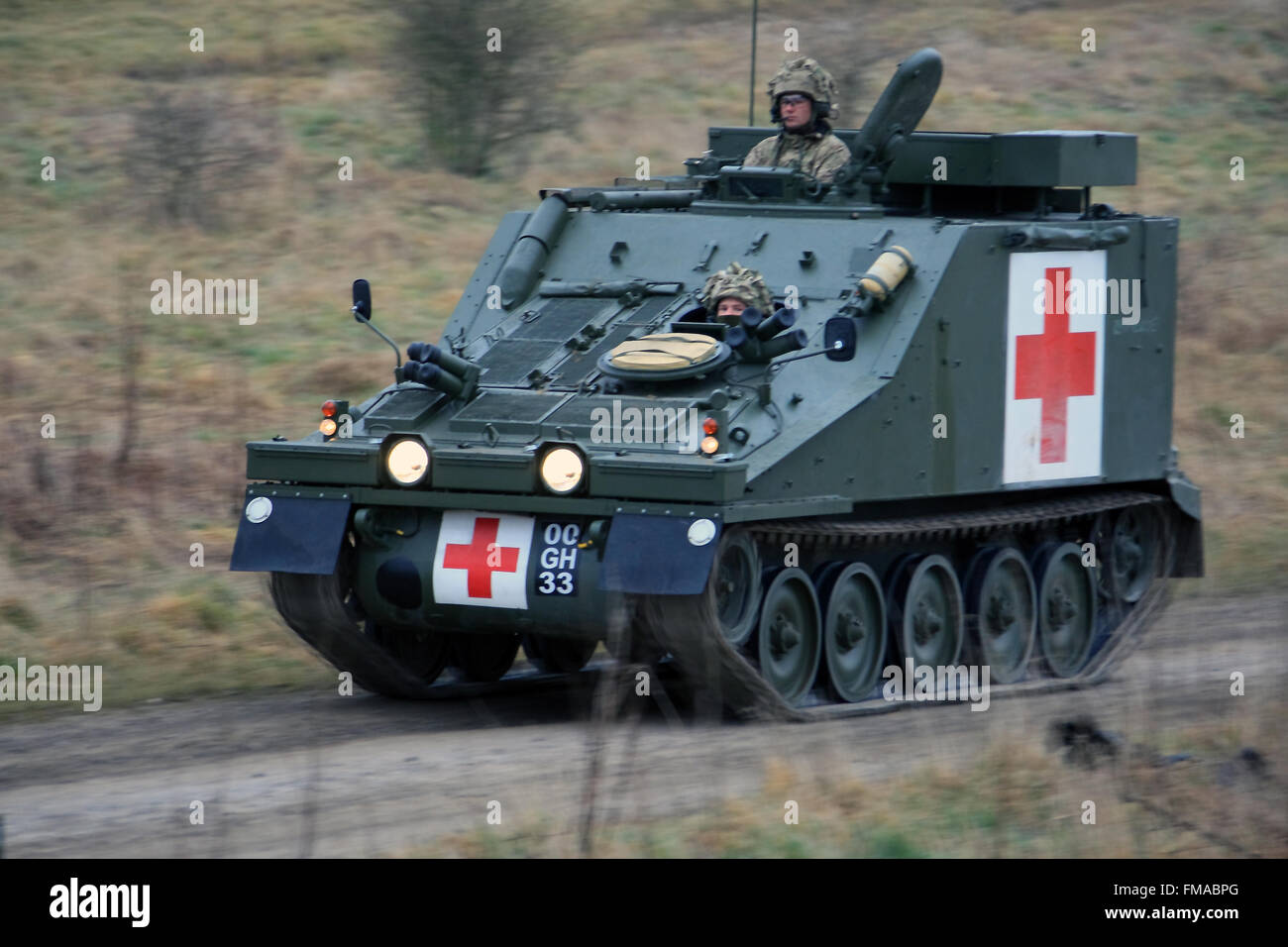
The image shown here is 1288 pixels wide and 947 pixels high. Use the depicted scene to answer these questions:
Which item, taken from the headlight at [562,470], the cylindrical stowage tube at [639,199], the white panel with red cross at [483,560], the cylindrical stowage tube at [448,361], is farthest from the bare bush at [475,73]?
the headlight at [562,470]

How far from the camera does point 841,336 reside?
10156 millimetres

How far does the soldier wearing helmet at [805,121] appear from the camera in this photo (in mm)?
12094

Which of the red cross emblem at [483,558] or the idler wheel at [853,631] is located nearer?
the red cross emblem at [483,558]

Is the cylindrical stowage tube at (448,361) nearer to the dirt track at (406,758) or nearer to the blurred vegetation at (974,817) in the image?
the dirt track at (406,758)

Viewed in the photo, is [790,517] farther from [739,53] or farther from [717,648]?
[739,53]

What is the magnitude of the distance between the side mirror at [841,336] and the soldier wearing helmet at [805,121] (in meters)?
2.07

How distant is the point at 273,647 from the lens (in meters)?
12.4

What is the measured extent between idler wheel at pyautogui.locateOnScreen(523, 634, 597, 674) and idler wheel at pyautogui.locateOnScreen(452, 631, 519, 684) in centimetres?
28

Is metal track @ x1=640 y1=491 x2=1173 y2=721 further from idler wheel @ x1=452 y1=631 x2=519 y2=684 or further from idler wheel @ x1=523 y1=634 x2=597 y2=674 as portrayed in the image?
idler wheel @ x1=523 y1=634 x2=597 y2=674

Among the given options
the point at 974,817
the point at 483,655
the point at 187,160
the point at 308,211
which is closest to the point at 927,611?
the point at 483,655

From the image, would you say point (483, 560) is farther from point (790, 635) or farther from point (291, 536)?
point (790, 635)

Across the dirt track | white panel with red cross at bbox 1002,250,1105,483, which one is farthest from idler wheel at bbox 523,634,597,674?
white panel with red cross at bbox 1002,250,1105,483

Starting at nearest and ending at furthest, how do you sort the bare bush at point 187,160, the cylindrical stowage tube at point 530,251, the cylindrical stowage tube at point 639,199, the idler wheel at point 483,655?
the idler wheel at point 483,655 < the cylindrical stowage tube at point 530,251 < the cylindrical stowage tube at point 639,199 < the bare bush at point 187,160

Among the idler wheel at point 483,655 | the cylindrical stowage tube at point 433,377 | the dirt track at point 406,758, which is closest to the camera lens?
the dirt track at point 406,758
